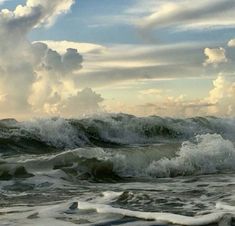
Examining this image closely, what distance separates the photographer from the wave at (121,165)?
33.8 feet

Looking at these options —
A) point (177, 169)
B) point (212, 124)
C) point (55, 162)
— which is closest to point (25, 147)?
point (55, 162)

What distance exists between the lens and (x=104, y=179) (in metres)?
10.1

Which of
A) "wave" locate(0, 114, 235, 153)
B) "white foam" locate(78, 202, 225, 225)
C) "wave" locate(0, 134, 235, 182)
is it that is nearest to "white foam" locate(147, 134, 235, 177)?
"wave" locate(0, 134, 235, 182)

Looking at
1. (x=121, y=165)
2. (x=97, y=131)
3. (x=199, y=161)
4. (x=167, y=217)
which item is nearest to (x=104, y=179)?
(x=121, y=165)

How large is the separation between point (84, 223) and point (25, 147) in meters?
10.4

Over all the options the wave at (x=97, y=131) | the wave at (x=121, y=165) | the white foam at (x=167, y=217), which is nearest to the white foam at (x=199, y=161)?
the wave at (x=121, y=165)

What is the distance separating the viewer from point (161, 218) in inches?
215

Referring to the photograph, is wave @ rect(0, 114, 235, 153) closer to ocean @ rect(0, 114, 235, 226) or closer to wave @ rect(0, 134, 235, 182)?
ocean @ rect(0, 114, 235, 226)

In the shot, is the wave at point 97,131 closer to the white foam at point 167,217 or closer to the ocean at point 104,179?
the ocean at point 104,179

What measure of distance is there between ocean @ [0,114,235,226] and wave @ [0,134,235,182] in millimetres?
23

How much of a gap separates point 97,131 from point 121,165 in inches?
351

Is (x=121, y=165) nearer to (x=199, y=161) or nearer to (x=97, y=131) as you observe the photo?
(x=199, y=161)

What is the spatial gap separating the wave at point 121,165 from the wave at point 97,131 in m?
3.74

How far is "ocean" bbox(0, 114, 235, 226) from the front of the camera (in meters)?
5.74
